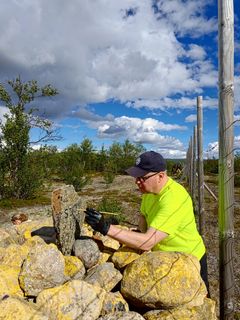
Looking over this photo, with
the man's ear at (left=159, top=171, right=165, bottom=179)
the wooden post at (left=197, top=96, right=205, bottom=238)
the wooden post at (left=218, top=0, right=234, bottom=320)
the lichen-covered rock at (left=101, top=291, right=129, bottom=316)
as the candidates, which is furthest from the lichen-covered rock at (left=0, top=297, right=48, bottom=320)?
the wooden post at (left=197, top=96, right=205, bottom=238)

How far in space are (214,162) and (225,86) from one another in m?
47.3

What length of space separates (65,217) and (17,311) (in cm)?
175

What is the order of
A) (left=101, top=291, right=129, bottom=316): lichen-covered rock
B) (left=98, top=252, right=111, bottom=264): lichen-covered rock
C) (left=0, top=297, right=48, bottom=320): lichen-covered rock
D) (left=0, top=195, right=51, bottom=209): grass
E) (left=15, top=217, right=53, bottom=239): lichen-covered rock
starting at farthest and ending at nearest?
(left=0, top=195, right=51, bottom=209): grass, (left=15, top=217, right=53, bottom=239): lichen-covered rock, (left=98, top=252, right=111, bottom=264): lichen-covered rock, (left=101, top=291, right=129, bottom=316): lichen-covered rock, (left=0, top=297, right=48, bottom=320): lichen-covered rock

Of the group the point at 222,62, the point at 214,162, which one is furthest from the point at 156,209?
the point at 214,162

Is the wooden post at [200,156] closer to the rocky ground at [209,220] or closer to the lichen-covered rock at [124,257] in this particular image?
the rocky ground at [209,220]

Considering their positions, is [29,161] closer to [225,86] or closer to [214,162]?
[225,86]

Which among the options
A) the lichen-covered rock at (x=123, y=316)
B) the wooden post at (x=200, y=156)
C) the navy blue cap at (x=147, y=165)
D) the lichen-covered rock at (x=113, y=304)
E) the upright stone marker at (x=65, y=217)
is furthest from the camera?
the wooden post at (x=200, y=156)

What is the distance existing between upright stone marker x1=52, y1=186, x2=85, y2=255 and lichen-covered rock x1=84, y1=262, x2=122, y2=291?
0.64 m

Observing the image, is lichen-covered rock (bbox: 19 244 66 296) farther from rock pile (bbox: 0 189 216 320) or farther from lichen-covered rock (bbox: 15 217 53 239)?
lichen-covered rock (bbox: 15 217 53 239)

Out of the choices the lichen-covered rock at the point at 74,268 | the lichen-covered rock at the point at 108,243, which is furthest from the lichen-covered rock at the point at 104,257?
the lichen-covered rock at the point at 74,268

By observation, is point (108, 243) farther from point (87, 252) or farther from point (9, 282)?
point (9, 282)

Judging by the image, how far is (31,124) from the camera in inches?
898

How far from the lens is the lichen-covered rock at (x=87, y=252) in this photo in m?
5.15

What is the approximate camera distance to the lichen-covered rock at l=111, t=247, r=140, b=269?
483cm
